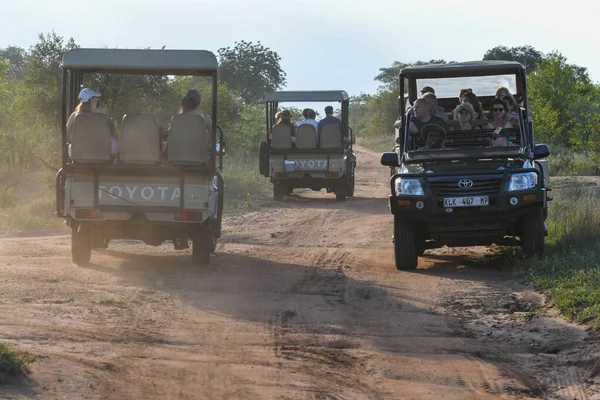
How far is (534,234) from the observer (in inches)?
382

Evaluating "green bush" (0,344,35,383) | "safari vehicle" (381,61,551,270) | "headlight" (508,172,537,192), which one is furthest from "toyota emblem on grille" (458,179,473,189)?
"green bush" (0,344,35,383)

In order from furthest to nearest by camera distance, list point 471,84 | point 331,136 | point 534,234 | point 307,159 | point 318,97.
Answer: point 318,97, point 307,159, point 331,136, point 471,84, point 534,234

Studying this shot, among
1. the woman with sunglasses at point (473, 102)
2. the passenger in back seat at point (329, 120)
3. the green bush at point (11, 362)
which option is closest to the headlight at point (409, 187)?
the woman with sunglasses at point (473, 102)

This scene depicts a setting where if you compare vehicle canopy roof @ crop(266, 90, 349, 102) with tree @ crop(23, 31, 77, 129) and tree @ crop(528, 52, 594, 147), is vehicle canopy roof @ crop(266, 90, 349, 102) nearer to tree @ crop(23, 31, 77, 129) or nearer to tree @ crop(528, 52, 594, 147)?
tree @ crop(23, 31, 77, 129)

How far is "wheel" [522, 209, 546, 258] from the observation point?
9.66 m

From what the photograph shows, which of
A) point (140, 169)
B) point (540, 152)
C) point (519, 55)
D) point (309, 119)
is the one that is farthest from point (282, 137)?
point (519, 55)

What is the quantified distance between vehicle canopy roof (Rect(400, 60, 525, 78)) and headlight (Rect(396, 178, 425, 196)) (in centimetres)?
172

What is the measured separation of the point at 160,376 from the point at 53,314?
6.48ft

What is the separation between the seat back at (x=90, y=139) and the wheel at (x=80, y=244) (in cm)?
74

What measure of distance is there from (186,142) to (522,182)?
334 centimetres

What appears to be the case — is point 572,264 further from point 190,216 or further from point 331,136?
point 331,136

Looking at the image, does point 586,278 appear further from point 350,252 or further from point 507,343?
point 350,252

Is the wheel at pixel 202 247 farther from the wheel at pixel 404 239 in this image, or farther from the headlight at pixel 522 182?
the headlight at pixel 522 182

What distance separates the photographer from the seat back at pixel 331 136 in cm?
1936
